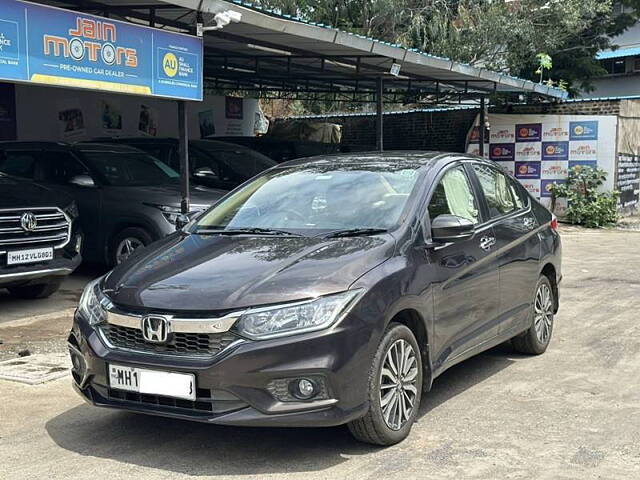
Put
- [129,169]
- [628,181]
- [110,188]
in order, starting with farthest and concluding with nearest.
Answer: [628,181], [129,169], [110,188]

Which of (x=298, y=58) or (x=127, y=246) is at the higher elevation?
(x=298, y=58)

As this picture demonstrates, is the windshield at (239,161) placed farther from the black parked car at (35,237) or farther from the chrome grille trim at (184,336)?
the chrome grille trim at (184,336)

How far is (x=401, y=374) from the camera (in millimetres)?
4223

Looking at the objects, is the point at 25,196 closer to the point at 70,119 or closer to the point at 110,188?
the point at 110,188

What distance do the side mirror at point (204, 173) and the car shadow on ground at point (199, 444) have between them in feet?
21.8

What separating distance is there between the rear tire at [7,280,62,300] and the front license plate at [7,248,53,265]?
76cm

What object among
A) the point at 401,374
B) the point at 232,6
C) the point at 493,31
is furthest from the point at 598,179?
the point at 401,374

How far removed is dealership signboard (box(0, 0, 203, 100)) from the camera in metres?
6.91

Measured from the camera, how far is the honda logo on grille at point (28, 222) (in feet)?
24.7

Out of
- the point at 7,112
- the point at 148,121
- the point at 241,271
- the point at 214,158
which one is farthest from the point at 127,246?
the point at 148,121

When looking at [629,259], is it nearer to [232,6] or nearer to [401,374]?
[232,6]

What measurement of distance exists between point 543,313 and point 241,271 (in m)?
3.22

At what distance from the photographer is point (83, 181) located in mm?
9883

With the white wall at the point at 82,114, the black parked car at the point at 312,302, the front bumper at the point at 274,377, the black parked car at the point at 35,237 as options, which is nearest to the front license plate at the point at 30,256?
the black parked car at the point at 35,237
